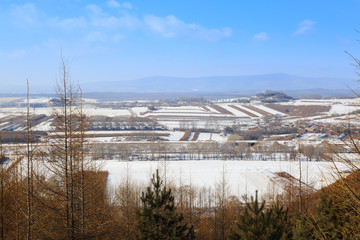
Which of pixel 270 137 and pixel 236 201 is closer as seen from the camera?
pixel 236 201

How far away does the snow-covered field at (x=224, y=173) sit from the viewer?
47.1 feet

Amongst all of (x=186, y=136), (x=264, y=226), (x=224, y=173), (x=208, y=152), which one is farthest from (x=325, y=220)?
(x=186, y=136)

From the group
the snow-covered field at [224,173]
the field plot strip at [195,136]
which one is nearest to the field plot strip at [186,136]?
the field plot strip at [195,136]

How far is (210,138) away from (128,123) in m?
12.3

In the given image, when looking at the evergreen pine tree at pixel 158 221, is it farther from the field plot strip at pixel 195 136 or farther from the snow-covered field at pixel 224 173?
the field plot strip at pixel 195 136

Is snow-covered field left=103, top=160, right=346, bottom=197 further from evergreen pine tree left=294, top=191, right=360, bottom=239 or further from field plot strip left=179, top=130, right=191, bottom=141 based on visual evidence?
field plot strip left=179, top=130, right=191, bottom=141

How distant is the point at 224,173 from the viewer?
1443 cm

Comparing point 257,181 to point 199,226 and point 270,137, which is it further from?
point 270,137

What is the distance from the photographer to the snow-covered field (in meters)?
14.4

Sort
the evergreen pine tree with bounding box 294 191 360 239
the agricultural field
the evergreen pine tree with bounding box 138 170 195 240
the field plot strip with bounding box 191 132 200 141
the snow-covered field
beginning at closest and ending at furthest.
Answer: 1. the evergreen pine tree with bounding box 294 191 360 239
2. the evergreen pine tree with bounding box 138 170 195 240
3. the snow-covered field
4. the agricultural field
5. the field plot strip with bounding box 191 132 200 141

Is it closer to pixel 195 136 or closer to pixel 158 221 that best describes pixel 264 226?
pixel 158 221

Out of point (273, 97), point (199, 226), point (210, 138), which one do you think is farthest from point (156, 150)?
point (273, 97)

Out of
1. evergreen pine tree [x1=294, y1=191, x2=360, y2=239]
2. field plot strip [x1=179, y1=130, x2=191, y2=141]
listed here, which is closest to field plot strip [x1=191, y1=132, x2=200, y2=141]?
field plot strip [x1=179, y1=130, x2=191, y2=141]

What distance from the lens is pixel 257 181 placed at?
615 inches
